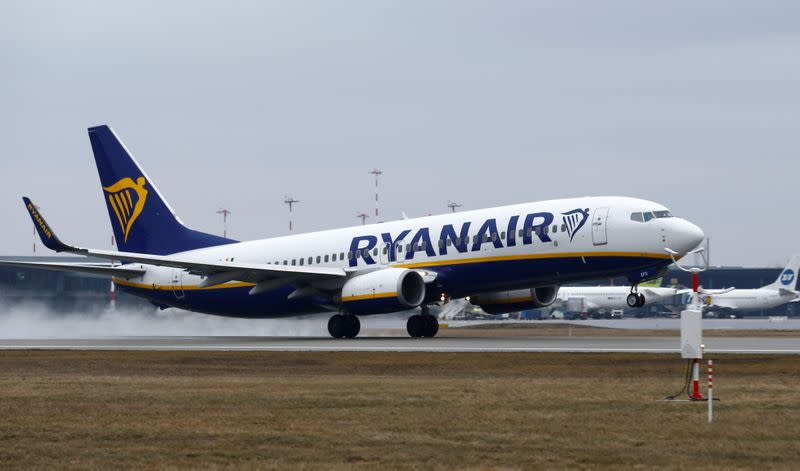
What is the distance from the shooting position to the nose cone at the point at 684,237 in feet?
157

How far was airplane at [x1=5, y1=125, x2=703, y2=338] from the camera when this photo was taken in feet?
160

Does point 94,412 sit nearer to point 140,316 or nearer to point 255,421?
point 255,421

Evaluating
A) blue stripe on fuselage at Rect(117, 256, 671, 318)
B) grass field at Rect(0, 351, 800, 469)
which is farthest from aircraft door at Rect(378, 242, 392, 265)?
grass field at Rect(0, 351, 800, 469)

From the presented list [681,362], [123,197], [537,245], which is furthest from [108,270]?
[681,362]

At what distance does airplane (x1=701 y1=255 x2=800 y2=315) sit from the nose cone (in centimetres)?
9344

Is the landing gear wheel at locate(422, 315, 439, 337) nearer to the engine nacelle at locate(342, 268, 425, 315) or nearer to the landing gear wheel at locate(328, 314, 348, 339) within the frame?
the landing gear wheel at locate(328, 314, 348, 339)

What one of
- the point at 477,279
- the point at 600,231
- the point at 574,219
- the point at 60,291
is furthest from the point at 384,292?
the point at 60,291

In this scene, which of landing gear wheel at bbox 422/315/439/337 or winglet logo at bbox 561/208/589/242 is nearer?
winglet logo at bbox 561/208/589/242

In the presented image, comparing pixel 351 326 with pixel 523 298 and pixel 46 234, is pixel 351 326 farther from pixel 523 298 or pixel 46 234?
pixel 46 234

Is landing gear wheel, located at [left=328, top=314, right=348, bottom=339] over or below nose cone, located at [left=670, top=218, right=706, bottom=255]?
below

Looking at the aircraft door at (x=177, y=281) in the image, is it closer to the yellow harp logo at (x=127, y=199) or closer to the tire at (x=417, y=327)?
the yellow harp logo at (x=127, y=199)

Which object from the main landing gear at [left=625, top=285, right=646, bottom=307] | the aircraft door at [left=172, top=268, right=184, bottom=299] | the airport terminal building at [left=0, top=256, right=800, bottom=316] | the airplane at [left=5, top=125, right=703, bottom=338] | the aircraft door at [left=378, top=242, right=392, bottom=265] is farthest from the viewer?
the airport terminal building at [left=0, top=256, right=800, bottom=316]

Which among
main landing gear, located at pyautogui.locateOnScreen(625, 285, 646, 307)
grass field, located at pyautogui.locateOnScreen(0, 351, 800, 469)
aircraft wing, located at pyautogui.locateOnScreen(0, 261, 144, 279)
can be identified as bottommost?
grass field, located at pyautogui.locateOnScreen(0, 351, 800, 469)

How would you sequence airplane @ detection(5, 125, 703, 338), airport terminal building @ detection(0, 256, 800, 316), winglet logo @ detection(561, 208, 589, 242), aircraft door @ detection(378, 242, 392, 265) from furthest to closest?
1. airport terminal building @ detection(0, 256, 800, 316)
2. aircraft door @ detection(378, 242, 392, 265)
3. winglet logo @ detection(561, 208, 589, 242)
4. airplane @ detection(5, 125, 703, 338)
